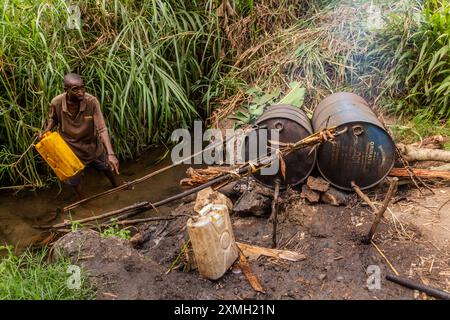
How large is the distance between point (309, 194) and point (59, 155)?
239cm

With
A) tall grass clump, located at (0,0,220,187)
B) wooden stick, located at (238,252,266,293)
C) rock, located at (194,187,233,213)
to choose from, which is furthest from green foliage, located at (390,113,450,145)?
tall grass clump, located at (0,0,220,187)

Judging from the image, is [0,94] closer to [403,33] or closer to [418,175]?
[418,175]

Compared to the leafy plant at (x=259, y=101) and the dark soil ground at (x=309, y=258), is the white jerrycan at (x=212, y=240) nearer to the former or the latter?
the dark soil ground at (x=309, y=258)

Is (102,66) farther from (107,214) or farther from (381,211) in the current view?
(381,211)

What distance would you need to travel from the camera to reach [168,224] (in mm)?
3908

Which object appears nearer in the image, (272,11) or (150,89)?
(150,89)

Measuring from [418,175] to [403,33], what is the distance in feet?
6.89

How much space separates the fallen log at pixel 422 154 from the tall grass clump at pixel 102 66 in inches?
101

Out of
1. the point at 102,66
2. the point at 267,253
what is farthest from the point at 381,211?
the point at 102,66

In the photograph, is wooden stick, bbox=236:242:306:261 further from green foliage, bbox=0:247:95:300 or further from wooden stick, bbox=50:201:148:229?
green foliage, bbox=0:247:95:300

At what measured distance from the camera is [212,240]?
267 cm

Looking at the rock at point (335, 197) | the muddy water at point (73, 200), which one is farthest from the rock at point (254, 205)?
the muddy water at point (73, 200)

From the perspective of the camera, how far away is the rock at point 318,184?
3.48 meters
